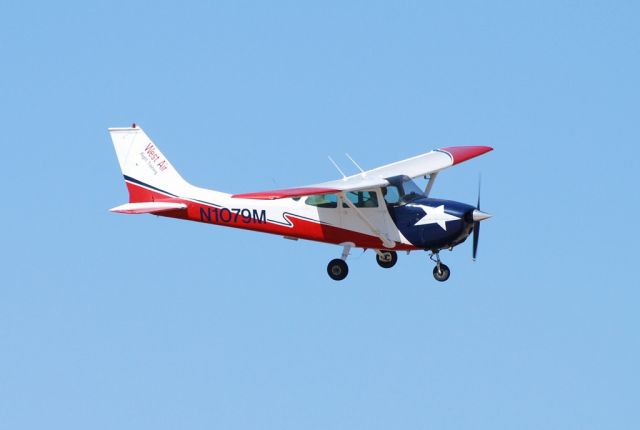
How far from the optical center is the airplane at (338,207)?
31094mm

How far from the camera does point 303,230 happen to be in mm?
32500

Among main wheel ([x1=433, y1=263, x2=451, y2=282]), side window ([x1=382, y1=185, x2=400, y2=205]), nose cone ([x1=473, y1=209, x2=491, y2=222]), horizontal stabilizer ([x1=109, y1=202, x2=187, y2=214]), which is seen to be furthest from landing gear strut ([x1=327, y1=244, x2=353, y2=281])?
horizontal stabilizer ([x1=109, y1=202, x2=187, y2=214])

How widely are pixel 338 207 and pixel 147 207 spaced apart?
14.7 ft

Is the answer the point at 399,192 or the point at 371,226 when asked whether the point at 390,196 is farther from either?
the point at 371,226

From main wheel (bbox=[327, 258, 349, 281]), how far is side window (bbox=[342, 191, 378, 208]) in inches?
62.3

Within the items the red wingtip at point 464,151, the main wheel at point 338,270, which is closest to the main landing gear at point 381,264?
the main wheel at point 338,270

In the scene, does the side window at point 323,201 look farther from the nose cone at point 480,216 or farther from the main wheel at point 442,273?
the nose cone at point 480,216

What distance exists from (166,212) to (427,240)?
6.30 metres

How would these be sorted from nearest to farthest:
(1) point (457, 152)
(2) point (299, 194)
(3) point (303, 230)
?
1. (2) point (299, 194)
2. (3) point (303, 230)
3. (1) point (457, 152)

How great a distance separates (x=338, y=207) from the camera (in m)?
32.0

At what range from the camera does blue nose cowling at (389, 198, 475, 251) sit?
102 feet

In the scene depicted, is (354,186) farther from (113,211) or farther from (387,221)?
(113,211)

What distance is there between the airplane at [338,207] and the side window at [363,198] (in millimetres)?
21

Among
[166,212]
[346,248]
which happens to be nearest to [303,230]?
[346,248]
